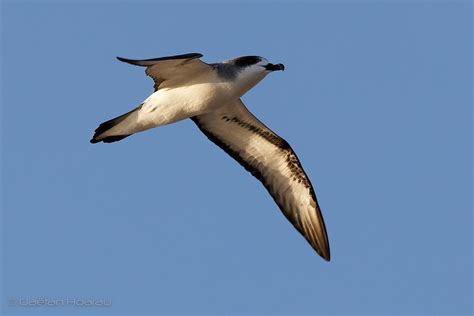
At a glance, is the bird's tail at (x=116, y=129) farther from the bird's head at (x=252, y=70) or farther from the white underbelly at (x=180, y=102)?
the bird's head at (x=252, y=70)

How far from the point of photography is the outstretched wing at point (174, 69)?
1376 cm

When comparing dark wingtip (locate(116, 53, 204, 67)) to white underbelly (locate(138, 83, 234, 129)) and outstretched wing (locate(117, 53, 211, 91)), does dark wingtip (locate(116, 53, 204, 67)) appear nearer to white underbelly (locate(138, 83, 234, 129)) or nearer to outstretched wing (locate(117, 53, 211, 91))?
outstretched wing (locate(117, 53, 211, 91))

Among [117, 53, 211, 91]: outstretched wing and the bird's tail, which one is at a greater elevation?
[117, 53, 211, 91]: outstretched wing

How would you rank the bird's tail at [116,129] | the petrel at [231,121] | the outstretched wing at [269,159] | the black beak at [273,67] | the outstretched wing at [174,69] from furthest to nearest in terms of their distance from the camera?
the outstretched wing at [269,159], the bird's tail at [116,129], the petrel at [231,121], the black beak at [273,67], the outstretched wing at [174,69]

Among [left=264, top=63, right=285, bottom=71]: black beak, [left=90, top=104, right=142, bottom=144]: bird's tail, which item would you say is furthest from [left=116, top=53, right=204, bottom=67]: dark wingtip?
[left=90, top=104, right=142, bottom=144]: bird's tail

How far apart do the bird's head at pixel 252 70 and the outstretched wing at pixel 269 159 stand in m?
1.72

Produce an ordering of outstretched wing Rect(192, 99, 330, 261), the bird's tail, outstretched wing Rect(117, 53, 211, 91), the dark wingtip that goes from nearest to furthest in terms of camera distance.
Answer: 1. the dark wingtip
2. outstretched wing Rect(117, 53, 211, 91)
3. the bird's tail
4. outstretched wing Rect(192, 99, 330, 261)

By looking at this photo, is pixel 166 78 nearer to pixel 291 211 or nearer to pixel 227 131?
pixel 227 131

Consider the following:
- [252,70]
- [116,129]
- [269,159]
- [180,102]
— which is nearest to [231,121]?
[269,159]

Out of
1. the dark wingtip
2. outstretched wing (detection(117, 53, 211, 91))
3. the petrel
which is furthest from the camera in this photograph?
the petrel

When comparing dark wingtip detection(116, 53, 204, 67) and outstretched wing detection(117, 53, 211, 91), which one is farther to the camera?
outstretched wing detection(117, 53, 211, 91)

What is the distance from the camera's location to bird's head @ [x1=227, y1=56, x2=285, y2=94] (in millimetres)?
14094

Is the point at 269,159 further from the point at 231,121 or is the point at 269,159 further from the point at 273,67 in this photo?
the point at 273,67

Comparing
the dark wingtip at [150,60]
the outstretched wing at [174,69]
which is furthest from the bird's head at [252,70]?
the dark wingtip at [150,60]
